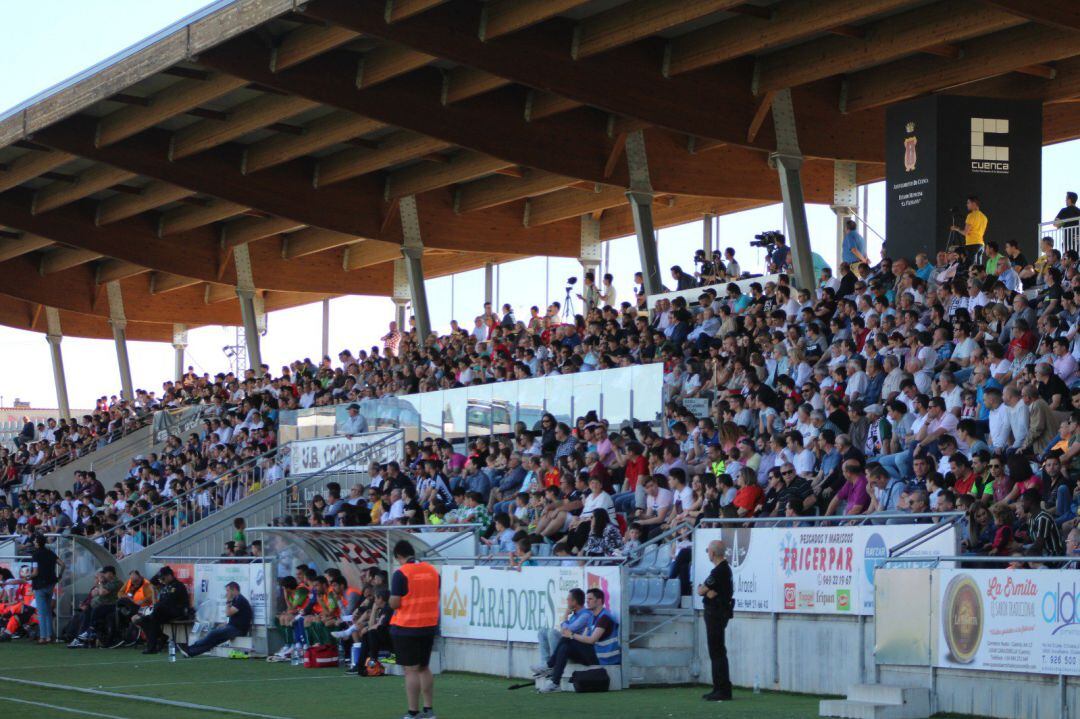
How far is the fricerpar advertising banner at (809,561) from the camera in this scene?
1389cm

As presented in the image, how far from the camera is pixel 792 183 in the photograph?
26797 millimetres

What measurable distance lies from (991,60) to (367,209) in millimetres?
14858

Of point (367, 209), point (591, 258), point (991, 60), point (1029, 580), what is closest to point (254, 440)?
point (367, 209)

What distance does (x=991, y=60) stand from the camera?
24375mm

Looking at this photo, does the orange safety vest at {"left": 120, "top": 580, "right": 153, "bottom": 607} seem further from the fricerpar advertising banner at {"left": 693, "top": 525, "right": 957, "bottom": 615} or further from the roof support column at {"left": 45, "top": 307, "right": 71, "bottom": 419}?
the roof support column at {"left": 45, "top": 307, "right": 71, "bottom": 419}

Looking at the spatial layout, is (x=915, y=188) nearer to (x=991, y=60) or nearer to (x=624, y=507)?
(x=991, y=60)

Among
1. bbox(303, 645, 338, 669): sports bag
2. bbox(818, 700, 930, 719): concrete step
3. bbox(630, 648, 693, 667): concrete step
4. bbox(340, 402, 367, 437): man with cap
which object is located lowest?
bbox(303, 645, 338, 669): sports bag

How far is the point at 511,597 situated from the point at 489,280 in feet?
88.5

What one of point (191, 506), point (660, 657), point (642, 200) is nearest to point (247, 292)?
point (191, 506)

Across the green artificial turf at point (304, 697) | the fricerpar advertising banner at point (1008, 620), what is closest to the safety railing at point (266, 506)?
the green artificial turf at point (304, 697)

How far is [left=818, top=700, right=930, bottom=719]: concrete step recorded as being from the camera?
1230 centimetres

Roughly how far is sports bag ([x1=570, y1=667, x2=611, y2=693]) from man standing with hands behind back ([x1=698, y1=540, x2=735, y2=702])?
4.04ft

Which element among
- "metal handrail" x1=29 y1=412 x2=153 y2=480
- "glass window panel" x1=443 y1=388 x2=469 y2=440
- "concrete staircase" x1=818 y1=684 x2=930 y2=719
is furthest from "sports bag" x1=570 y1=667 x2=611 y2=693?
"metal handrail" x1=29 y1=412 x2=153 y2=480

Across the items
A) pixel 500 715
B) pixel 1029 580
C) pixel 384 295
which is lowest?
pixel 500 715
